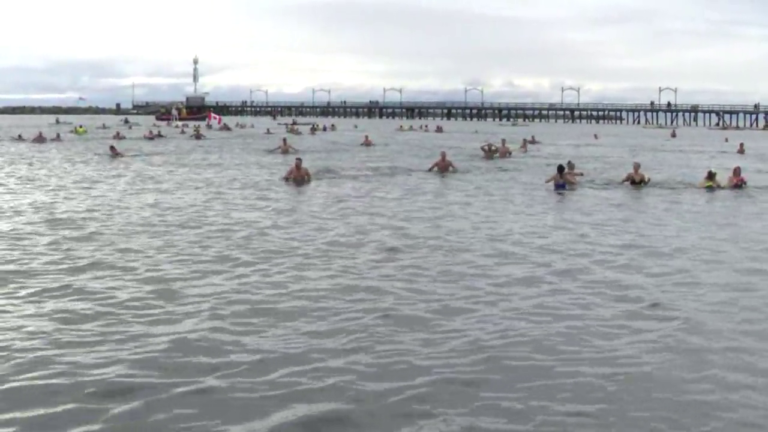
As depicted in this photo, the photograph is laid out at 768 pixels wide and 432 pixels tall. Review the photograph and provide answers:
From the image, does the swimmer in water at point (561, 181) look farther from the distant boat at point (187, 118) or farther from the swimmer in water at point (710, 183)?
the distant boat at point (187, 118)

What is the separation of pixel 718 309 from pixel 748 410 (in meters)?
3.50

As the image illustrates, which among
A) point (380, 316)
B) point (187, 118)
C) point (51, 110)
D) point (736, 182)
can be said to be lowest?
point (380, 316)

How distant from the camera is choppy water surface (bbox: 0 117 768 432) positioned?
24.3 feet

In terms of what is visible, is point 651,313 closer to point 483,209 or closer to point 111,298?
point 111,298

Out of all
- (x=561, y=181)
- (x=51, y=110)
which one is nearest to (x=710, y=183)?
(x=561, y=181)

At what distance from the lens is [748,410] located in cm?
741

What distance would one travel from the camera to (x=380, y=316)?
10.2 metres

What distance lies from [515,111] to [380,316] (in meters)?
125

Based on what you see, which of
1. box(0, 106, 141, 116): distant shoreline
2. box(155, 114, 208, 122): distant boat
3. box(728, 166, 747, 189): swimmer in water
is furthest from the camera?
box(0, 106, 141, 116): distant shoreline

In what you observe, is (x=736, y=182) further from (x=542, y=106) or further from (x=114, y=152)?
(x=542, y=106)

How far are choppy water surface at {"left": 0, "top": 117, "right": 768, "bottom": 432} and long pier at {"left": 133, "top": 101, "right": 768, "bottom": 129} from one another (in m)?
99.6

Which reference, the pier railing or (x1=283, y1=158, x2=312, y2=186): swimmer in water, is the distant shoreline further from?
(x1=283, y1=158, x2=312, y2=186): swimmer in water

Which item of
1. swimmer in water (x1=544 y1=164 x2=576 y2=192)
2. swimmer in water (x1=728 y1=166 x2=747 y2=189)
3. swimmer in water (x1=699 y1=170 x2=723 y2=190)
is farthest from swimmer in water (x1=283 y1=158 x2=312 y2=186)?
swimmer in water (x1=728 y1=166 x2=747 y2=189)

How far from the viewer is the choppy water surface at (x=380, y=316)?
741cm
